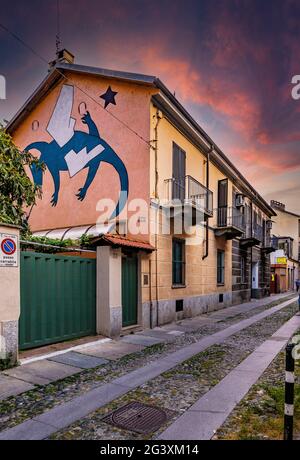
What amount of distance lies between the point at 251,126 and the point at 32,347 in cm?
1065

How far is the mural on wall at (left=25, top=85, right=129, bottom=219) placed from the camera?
1089 cm

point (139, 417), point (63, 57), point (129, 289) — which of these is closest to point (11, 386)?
point (139, 417)

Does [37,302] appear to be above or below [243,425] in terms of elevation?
above

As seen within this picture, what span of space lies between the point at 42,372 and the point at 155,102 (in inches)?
337

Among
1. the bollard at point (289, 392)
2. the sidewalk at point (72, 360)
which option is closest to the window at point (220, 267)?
the sidewalk at point (72, 360)

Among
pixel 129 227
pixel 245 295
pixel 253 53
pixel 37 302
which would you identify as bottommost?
pixel 245 295

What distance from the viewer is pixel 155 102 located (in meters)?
10.4

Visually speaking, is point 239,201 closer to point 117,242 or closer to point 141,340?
point 117,242

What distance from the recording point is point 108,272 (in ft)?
27.1

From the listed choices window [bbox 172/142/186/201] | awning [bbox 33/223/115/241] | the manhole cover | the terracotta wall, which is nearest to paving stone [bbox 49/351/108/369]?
the manhole cover

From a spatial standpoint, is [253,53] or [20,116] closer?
[253,53]

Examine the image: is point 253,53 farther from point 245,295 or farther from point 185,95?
point 245,295

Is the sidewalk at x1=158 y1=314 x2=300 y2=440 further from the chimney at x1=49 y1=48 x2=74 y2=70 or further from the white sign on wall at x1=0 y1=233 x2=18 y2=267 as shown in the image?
the chimney at x1=49 y1=48 x2=74 y2=70
